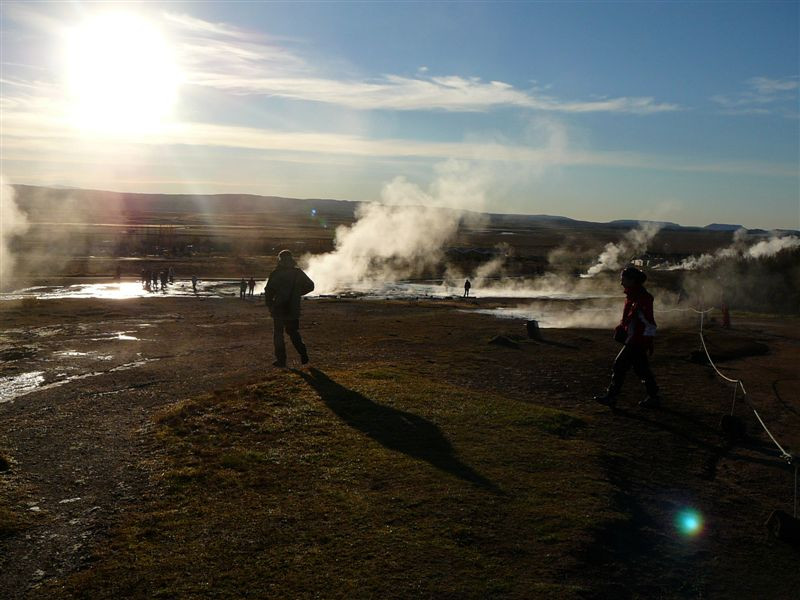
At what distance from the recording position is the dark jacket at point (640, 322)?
33.4ft

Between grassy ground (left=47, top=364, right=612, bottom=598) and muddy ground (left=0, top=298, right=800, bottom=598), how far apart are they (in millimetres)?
343

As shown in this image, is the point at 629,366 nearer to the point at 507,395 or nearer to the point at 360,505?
the point at 507,395

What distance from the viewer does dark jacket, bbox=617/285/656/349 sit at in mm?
10172

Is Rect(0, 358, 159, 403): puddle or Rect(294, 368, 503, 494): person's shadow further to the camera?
Rect(0, 358, 159, 403): puddle

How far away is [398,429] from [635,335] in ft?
13.4

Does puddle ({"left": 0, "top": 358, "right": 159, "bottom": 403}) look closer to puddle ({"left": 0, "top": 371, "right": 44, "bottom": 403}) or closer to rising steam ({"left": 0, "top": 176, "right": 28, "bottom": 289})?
puddle ({"left": 0, "top": 371, "right": 44, "bottom": 403})

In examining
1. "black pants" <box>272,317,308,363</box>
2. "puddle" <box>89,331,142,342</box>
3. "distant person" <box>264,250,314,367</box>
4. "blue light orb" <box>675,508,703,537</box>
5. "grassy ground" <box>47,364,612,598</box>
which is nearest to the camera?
"grassy ground" <box>47,364,612,598</box>

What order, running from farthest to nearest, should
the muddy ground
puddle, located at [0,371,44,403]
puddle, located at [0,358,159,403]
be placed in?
puddle, located at [0,358,159,403] < puddle, located at [0,371,44,403] < the muddy ground

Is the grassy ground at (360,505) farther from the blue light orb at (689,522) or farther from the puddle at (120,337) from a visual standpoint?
the puddle at (120,337)

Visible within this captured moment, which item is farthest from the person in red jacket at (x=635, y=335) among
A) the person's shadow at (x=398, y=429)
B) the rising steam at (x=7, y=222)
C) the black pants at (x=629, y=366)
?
the rising steam at (x=7, y=222)

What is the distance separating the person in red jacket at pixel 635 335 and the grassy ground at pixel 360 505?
1.32 metres

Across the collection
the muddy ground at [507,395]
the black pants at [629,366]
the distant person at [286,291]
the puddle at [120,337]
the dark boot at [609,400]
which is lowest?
the puddle at [120,337]

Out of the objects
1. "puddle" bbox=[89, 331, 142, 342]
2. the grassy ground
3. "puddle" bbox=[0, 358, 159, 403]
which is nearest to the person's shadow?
the grassy ground

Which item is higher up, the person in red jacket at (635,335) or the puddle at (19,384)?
the person in red jacket at (635,335)
